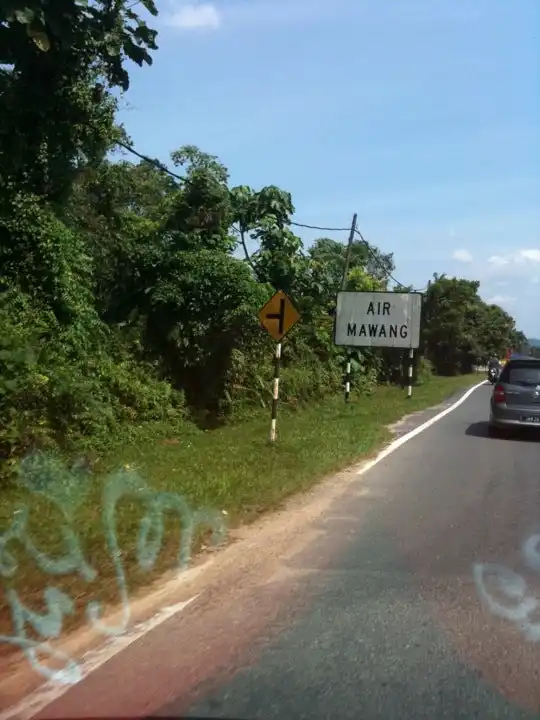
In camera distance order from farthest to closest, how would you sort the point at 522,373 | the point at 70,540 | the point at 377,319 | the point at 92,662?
the point at 377,319, the point at 522,373, the point at 70,540, the point at 92,662

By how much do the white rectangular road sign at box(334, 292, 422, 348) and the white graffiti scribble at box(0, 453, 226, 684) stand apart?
1628 centimetres

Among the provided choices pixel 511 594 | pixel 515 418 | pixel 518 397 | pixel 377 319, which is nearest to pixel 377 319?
pixel 377 319

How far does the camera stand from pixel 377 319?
26.2 m

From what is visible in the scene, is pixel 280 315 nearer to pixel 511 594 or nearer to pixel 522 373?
pixel 522 373

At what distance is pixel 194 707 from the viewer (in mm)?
4117

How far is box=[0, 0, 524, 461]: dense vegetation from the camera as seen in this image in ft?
38.5

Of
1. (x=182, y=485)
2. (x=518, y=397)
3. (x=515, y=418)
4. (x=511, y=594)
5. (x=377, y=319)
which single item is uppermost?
(x=377, y=319)

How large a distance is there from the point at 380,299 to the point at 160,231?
8.81 meters

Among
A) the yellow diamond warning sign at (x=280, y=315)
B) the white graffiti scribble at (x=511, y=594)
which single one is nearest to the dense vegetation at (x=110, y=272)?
the yellow diamond warning sign at (x=280, y=315)

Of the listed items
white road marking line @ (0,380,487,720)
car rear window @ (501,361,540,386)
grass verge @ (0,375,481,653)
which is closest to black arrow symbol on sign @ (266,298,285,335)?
grass verge @ (0,375,481,653)

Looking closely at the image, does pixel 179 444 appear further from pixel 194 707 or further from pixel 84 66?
pixel 194 707

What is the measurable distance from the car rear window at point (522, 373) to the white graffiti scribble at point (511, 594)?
9.61 m

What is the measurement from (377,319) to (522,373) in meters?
9.96

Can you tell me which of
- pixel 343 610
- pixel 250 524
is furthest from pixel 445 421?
pixel 343 610
